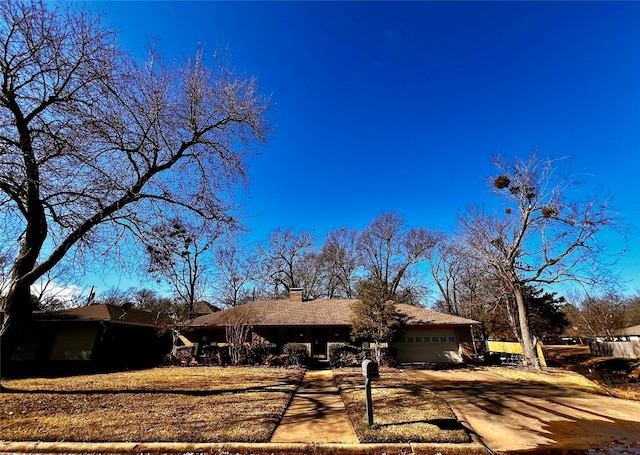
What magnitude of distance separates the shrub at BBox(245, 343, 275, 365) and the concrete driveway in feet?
30.0

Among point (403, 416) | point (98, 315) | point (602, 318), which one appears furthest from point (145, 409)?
point (602, 318)

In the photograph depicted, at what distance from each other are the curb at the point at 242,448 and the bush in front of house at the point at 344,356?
36.3ft

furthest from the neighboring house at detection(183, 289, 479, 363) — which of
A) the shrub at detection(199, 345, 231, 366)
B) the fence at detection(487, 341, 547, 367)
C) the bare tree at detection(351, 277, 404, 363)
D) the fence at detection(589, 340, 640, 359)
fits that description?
the fence at detection(589, 340, 640, 359)

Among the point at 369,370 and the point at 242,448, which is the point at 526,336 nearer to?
the point at 369,370

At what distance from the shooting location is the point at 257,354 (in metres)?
16.4

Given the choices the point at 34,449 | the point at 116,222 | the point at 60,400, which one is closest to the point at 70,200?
the point at 116,222

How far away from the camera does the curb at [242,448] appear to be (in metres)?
4.60

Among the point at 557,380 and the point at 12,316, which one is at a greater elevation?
the point at 12,316

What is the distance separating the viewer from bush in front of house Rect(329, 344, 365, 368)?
15352 millimetres

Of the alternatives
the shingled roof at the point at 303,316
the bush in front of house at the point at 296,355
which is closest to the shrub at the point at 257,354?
the bush in front of house at the point at 296,355

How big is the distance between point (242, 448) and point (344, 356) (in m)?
11.5

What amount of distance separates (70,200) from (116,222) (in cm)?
155

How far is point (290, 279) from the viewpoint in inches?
1344

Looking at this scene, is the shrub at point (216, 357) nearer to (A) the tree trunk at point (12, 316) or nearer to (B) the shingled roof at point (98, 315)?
(B) the shingled roof at point (98, 315)
